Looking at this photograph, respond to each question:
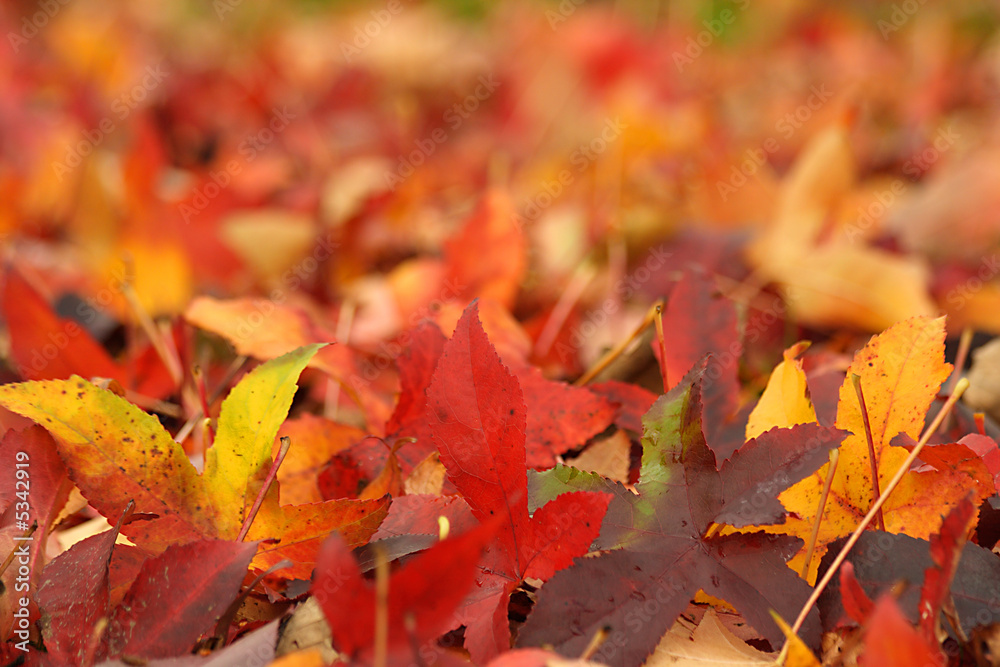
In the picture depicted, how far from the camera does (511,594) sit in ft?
1.34

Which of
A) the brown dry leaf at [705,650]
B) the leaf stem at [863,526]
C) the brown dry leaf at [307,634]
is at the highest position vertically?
the leaf stem at [863,526]

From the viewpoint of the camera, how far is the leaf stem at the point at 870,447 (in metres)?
0.36

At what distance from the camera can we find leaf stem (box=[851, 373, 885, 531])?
36 cm

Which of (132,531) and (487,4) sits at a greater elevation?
(487,4)

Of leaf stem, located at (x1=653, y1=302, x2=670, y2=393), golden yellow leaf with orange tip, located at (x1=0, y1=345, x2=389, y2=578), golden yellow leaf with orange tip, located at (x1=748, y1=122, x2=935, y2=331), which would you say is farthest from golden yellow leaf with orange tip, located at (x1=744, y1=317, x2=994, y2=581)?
golden yellow leaf with orange tip, located at (x1=748, y1=122, x2=935, y2=331)

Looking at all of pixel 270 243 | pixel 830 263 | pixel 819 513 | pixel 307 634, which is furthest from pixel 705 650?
pixel 270 243

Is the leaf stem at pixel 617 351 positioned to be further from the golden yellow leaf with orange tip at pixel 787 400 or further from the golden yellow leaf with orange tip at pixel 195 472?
the golden yellow leaf with orange tip at pixel 195 472

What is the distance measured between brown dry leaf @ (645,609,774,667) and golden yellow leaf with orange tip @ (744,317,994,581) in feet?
0.18

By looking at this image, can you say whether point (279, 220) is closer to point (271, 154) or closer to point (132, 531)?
point (271, 154)

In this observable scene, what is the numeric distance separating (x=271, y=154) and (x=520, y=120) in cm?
58

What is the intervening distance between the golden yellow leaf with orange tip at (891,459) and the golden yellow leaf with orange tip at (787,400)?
0.06ft

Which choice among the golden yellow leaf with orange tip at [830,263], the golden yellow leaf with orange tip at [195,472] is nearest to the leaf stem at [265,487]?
the golden yellow leaf with orange tip at [195,472]

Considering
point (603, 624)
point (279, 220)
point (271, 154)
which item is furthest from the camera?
point (271, 154)

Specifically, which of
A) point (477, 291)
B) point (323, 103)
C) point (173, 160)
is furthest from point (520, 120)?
point (477, 291)
